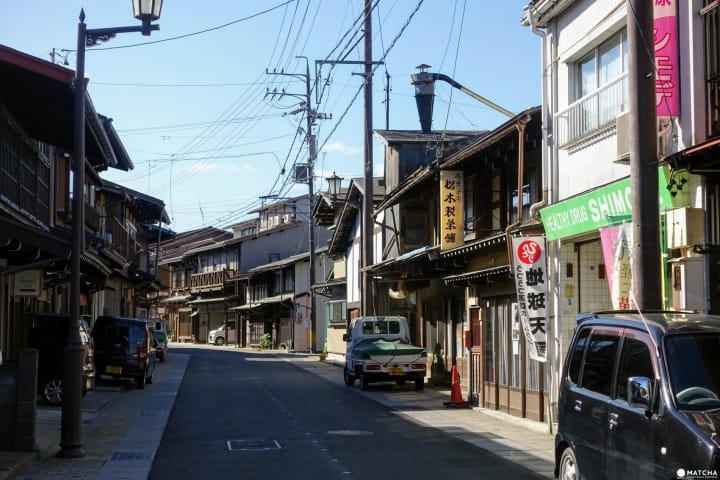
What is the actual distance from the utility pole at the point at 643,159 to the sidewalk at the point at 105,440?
684 cm

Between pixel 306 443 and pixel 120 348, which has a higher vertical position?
pixel 120 348

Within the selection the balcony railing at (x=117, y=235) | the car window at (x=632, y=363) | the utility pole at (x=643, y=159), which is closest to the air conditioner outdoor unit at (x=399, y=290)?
the balcony railing at (x=117, y=235)

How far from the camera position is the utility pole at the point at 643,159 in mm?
10008

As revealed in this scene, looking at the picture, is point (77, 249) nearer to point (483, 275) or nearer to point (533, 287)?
point (533, 287)

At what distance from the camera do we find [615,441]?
25.2 feet

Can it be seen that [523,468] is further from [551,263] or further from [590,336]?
[551,263]

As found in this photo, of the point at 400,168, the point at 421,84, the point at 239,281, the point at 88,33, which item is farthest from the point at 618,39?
the point at 239,281

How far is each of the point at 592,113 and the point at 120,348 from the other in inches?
696

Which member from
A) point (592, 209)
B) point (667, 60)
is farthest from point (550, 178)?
point (667, 60)

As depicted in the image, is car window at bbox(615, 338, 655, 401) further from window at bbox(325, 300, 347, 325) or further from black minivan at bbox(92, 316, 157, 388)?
window at bbox(325, 300, 347, 325)

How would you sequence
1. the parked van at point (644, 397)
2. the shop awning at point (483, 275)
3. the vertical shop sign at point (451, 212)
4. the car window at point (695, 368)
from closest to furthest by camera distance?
the parked van at point (644, 397) < the car window at point (695, 368) < the shop awning at point (483, 275) < the vertical shop sign at point (451, 212)

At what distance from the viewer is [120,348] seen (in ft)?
91.2

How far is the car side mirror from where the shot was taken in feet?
22.5

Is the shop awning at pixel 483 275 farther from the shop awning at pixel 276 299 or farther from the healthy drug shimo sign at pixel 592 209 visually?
the shop awning at pixel 276 299
